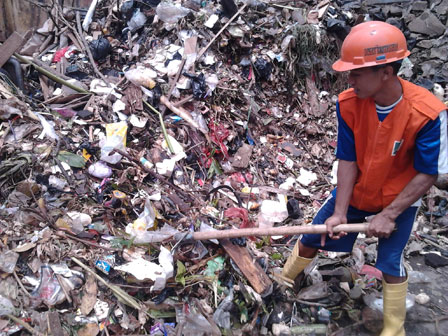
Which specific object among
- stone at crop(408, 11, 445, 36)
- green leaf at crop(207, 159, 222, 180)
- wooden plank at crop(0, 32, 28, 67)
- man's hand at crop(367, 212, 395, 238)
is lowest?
green leaf at crop(207, 159, 222, 180)

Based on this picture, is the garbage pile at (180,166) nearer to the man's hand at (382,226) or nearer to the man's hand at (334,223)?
the man's hand at (334,223)

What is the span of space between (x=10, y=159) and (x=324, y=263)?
10.5 ft

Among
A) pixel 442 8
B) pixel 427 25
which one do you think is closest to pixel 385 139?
pixel 427 25

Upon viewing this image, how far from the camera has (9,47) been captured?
178 inches

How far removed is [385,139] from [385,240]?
0.74 m

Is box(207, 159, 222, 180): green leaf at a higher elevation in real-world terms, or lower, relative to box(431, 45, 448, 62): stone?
lower

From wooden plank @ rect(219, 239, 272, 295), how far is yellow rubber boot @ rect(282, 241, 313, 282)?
0.21 meters

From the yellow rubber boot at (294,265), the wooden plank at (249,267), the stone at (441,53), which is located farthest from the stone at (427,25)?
the wooden plank at (249,267)

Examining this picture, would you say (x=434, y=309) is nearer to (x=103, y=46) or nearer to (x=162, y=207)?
(x=162, y=207)

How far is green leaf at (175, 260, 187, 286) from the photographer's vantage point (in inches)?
113

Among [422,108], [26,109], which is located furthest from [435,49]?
[26,109]

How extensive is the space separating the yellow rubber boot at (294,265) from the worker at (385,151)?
16 cm

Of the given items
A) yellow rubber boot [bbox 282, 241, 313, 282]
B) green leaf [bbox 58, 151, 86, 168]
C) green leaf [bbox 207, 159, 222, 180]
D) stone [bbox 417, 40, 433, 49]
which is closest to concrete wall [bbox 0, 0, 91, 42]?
green leaf [bbox 58, 151, 86, 168]

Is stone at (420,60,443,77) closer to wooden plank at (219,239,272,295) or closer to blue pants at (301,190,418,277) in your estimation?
blue pants at (301,190,418,277)
